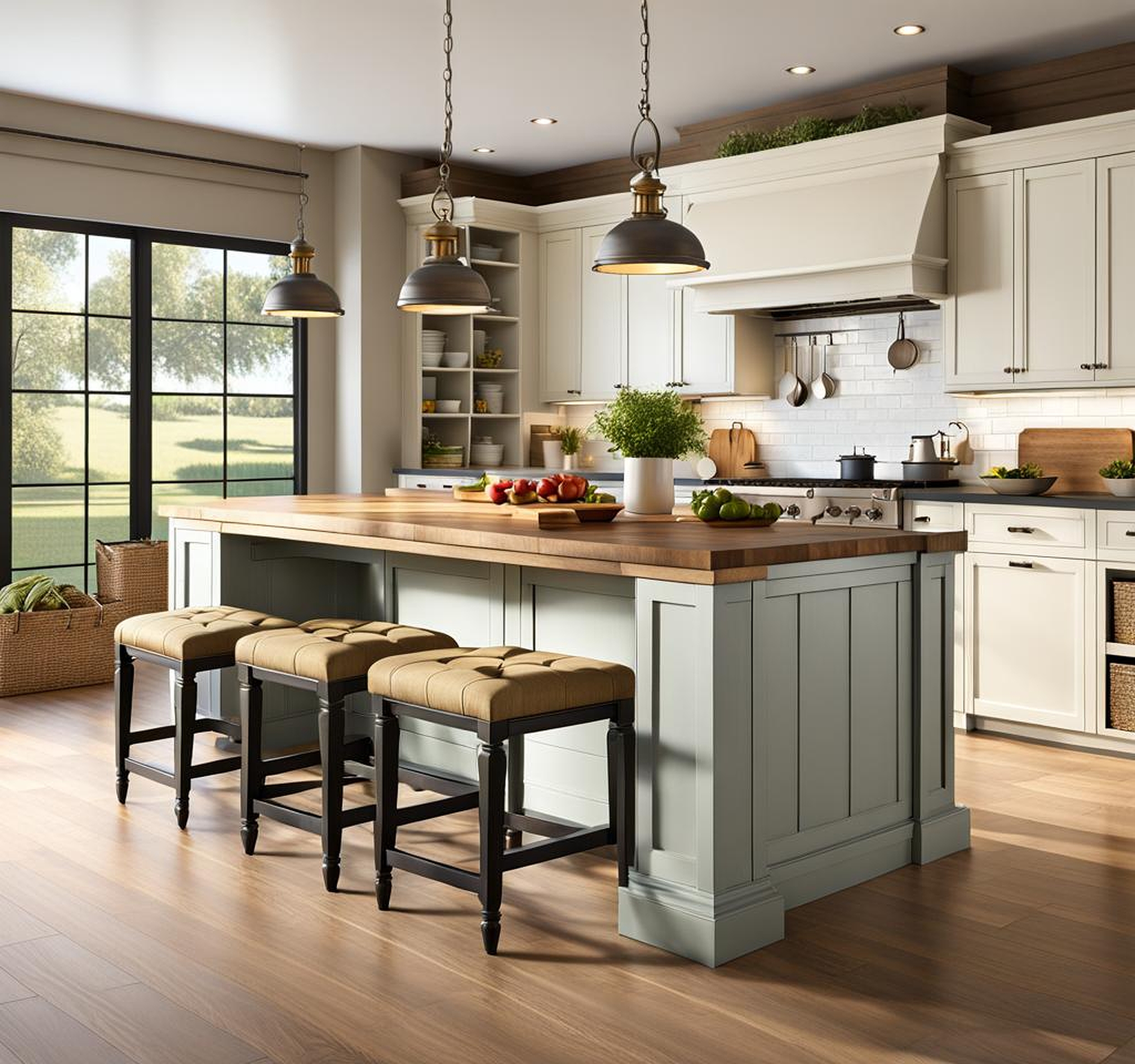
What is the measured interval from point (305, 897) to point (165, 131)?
4978mm

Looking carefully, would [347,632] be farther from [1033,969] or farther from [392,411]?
[392,411]

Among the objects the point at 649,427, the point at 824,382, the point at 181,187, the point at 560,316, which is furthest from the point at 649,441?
the point at 181,187

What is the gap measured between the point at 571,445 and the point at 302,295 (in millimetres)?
3006

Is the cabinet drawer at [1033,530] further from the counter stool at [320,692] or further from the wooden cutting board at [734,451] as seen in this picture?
the counter stool at [320,692]

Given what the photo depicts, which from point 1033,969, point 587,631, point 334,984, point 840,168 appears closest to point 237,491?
point 840,168

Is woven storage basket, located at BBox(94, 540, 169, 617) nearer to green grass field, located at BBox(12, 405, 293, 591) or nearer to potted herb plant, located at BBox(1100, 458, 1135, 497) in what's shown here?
green grass field, located at BBox(12, 405, 293, 591)

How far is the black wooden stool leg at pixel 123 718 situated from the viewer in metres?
4.18

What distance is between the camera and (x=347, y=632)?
12.3 feet

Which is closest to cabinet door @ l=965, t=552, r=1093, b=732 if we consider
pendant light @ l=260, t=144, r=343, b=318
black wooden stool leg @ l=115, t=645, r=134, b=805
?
pendant light @ l=260, t=144, r=343, b=318

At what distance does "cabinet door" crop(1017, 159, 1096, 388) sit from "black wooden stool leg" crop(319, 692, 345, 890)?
3.53 m

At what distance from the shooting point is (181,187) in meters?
7.01

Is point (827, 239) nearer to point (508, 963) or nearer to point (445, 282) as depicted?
point (445, 282)

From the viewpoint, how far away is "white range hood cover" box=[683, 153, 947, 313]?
18.6ft

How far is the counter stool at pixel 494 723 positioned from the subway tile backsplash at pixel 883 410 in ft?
11.2
